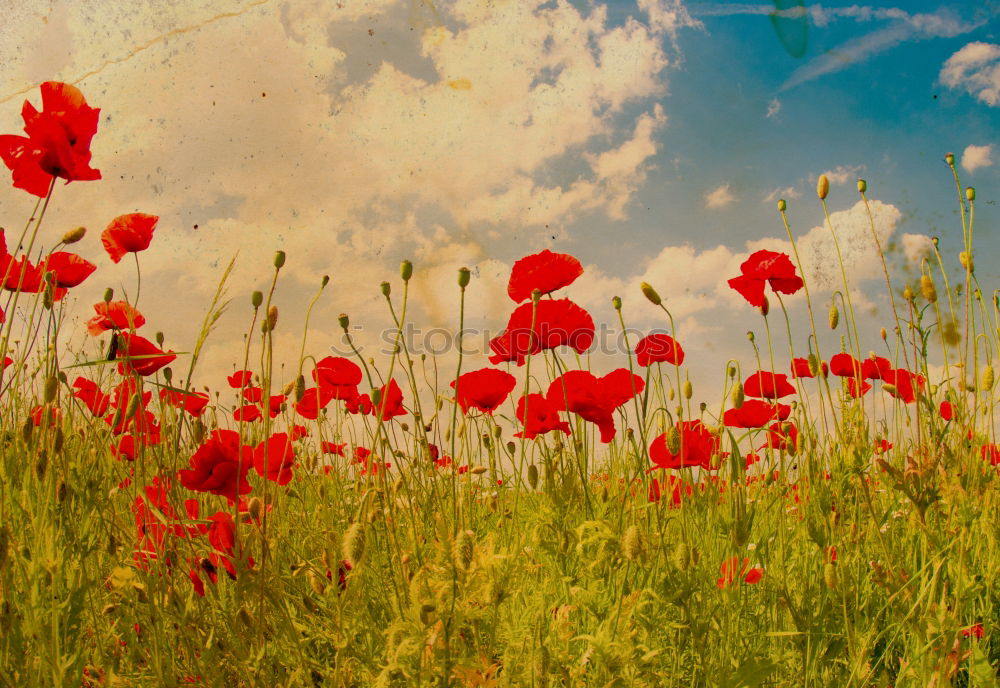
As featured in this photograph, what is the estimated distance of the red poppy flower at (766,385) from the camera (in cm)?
295

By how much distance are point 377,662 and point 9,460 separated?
1.51 meters

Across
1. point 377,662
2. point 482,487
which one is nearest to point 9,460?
point 377,662

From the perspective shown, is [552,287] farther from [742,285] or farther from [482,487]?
[482,487]

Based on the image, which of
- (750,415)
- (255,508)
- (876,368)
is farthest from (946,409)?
(255,508)

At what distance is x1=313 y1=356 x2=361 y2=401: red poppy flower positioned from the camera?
2.71 metres

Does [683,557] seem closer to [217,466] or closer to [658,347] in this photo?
[658,347]

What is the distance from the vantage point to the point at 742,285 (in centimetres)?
248

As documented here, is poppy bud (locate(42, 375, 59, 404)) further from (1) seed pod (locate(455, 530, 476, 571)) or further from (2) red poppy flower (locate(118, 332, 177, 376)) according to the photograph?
(1) seed pod (locate(455, 530, 476, 571))

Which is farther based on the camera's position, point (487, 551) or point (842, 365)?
point (842, 365)

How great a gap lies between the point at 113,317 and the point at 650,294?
4.78ft

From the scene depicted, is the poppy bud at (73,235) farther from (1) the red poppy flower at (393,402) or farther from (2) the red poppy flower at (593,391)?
(2) the red poppy flower at (593,391)

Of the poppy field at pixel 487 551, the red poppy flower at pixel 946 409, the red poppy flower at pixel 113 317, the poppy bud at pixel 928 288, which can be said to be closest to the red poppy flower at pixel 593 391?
the poppy field at pixel 487 551

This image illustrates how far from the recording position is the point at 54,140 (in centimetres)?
194

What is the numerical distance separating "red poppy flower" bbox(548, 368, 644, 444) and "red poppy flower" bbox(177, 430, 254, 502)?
3.11ft
